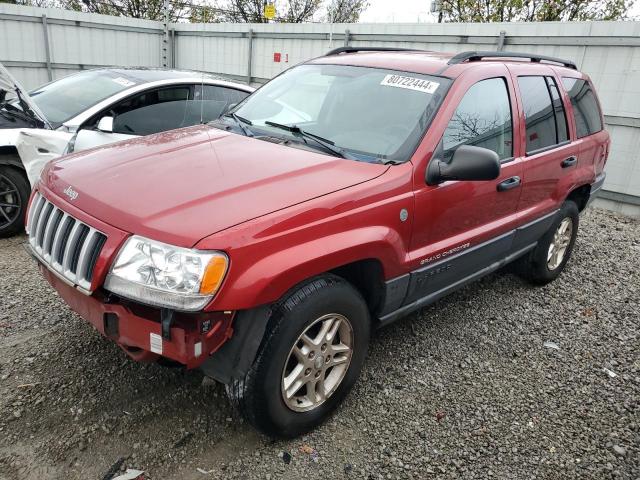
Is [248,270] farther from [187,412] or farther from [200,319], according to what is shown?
[187,412]

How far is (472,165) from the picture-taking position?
269 centimetres

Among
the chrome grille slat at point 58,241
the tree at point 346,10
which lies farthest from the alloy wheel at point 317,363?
the tree at point 346,10

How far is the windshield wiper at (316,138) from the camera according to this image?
Answer: 288 centimetres

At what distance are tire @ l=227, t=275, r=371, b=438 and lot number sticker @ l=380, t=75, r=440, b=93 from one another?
134 cm

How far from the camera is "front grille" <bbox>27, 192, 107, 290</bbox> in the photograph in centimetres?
223

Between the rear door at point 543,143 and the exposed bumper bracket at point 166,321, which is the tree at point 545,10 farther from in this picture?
the exposed bumper bracket at point 166,321

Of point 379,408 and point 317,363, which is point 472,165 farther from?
point 379,408

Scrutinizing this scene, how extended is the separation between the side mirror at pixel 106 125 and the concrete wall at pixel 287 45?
591 centimetres

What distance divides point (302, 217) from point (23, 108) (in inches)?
157

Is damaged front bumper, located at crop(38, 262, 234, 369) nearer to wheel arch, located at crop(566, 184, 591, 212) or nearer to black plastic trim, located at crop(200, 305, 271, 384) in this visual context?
black plastic trim, located at crop(200, 305, 271, 384)

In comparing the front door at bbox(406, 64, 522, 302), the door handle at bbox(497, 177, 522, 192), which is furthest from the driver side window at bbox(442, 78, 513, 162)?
the door handle at bbox(497, 177, 522, 192)

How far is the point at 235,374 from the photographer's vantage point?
2281mm

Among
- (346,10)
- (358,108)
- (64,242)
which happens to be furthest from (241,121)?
(346,10)

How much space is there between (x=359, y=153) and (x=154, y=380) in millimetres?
1747
